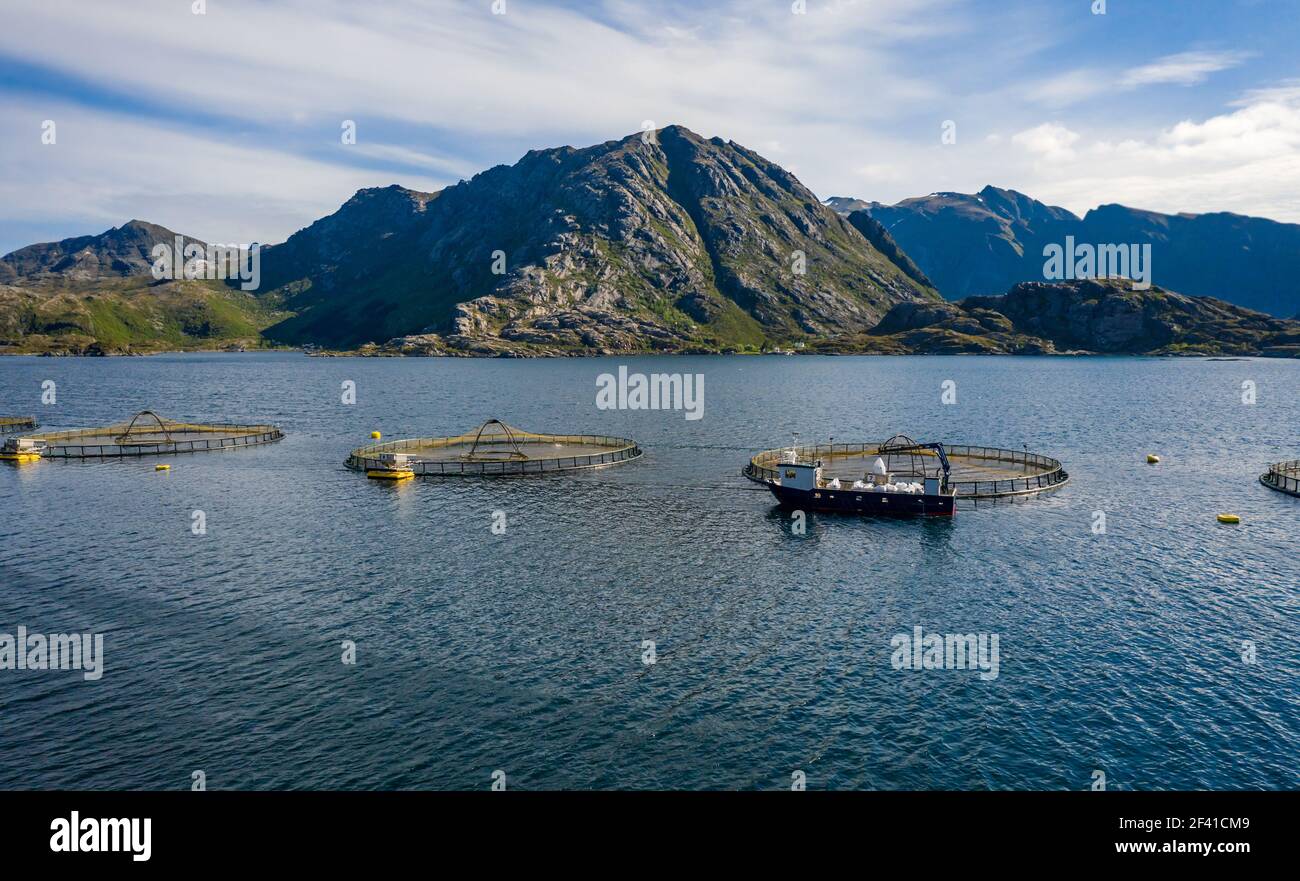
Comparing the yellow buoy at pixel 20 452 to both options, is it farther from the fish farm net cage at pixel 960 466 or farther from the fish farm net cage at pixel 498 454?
the fish farm net cage at pixel 960 466

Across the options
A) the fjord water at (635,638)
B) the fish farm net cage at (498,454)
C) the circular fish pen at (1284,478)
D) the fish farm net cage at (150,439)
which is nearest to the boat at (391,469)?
the fish farm net cage at (498,454)

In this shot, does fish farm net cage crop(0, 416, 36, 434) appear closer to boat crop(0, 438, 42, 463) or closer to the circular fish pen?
boat crop(0, 438, 42, 463)

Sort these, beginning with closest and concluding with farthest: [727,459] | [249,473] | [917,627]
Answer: [917,627] → [249,473] → [727,459]

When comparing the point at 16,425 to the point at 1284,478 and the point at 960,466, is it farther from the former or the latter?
the point at 1284,478

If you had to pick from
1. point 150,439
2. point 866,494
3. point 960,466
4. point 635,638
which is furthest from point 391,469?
point 960,466
